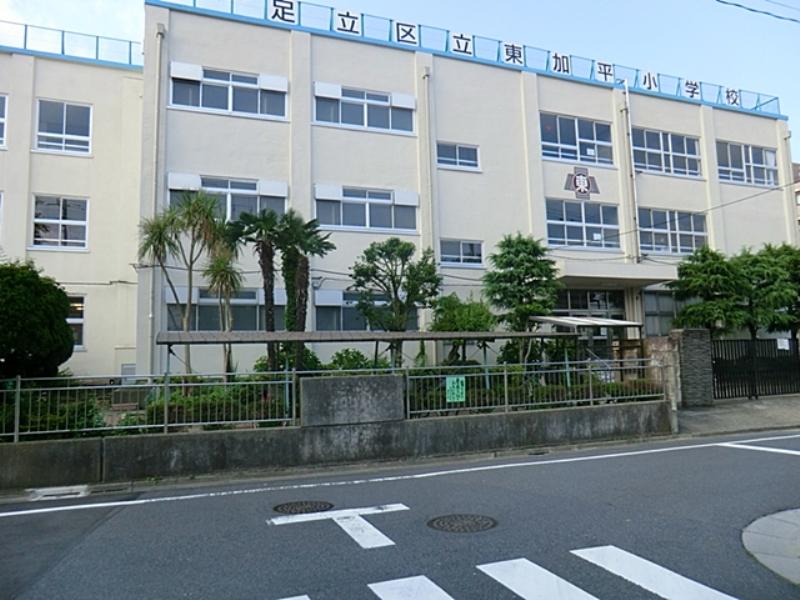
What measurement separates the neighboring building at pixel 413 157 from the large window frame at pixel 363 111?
53mm

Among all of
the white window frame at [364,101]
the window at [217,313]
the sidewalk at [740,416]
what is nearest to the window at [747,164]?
the sidewalk at [740,416]

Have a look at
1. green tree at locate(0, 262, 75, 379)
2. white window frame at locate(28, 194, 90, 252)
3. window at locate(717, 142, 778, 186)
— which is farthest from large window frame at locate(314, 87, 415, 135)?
window at locate(717, 142, 778, 186)

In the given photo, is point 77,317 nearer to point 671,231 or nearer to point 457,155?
point 457,155

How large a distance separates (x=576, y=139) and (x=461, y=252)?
7.14m

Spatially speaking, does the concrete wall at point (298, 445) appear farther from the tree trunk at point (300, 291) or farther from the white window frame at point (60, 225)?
the white window frame at point (60, 225)

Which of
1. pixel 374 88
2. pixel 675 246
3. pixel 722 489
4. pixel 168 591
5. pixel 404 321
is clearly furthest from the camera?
pixel 675 246

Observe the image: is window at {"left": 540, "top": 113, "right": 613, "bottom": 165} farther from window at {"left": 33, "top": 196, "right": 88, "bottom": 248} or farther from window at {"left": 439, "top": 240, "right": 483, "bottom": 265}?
window at {"left": 33, "top": 196, "right": 88, "bottom": 248}

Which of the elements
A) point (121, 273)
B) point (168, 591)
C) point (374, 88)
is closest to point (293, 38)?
point (374, 88)

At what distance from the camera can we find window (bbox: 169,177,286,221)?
749 inches

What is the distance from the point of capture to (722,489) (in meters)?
7.97

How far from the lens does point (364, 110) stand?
21234mm

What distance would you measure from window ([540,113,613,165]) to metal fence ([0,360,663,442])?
12581mm

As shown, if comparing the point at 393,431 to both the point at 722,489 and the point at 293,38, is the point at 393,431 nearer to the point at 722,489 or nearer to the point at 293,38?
the point at 722,489

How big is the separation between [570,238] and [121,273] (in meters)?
15.7
